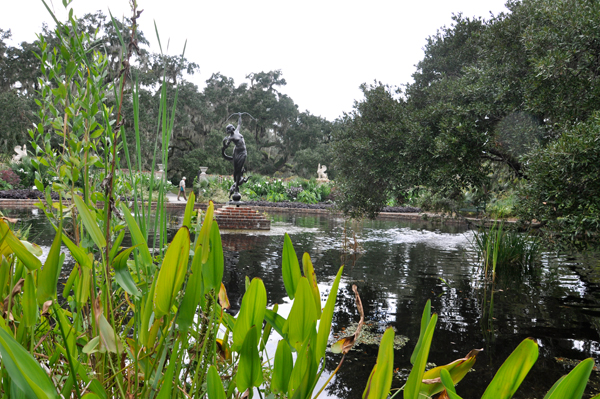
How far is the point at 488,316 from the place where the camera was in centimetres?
388

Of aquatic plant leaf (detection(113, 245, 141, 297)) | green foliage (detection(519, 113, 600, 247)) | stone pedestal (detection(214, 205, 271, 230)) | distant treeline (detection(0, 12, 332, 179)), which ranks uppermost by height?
distant treeline (detection(0, 12, 332, 179))

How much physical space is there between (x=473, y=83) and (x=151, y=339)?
660 centimetres

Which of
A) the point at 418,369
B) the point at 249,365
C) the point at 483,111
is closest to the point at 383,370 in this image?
the point at 418,369

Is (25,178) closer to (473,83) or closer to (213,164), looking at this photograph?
(213,164)

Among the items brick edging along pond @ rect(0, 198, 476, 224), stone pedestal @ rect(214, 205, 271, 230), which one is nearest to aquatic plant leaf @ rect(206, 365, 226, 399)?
stone pedestal @ rect(214, 205, 271, 230)

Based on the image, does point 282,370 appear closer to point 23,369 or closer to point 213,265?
point 213,265

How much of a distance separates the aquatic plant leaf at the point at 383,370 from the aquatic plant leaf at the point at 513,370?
17 cm

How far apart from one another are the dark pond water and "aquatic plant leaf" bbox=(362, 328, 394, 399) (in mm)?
1804

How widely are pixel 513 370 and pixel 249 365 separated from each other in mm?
523

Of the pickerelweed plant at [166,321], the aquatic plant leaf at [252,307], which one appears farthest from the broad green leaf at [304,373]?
the aquatic plant leaf at [252,307]

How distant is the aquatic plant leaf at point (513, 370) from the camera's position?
688 mm

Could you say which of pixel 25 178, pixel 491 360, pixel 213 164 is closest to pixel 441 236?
pixel 491 360

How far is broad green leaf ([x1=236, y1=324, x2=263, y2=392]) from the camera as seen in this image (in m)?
0.82

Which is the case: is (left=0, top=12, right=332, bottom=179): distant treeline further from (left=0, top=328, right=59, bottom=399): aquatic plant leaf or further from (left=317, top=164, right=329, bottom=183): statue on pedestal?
(left=0, top=328, right=59, bottom=399): aquatic plant leaf
